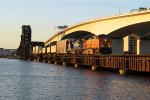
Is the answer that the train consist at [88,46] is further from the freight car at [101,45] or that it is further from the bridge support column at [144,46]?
the bridge support column at [144,46]

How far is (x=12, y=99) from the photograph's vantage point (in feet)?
125

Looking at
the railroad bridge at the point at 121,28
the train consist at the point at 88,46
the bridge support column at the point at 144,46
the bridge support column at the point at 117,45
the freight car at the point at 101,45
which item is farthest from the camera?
the bridge support column at the point at 144,46

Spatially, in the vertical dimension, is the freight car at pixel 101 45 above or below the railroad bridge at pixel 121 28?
below

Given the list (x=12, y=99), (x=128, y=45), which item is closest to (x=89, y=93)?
(x=12, y=99)

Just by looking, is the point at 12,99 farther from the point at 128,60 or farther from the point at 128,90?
the point at 128,60

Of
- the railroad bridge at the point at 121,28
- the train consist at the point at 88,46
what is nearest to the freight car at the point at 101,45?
the train consist at the point at 88,46

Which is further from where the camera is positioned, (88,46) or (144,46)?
(144,46)

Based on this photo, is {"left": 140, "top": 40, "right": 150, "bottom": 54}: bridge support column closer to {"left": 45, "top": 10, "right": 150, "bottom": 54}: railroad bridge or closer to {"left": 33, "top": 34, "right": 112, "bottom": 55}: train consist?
{"left": 45, "top": 10, "right": 150, "bottom": 54}: railroad bridge

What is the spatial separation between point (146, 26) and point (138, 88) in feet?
145

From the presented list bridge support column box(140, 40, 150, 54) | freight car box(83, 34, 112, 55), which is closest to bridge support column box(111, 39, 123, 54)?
bridge support column box(140, 40, 150, 54)

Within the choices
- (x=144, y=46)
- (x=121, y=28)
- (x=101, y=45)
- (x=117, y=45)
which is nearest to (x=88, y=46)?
(x=121, y=28)

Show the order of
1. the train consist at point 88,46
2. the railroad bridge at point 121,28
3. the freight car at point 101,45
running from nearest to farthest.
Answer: the railroad bridge at point 121,28 → the freight car at point 101,45 → the train consist at point 88,46

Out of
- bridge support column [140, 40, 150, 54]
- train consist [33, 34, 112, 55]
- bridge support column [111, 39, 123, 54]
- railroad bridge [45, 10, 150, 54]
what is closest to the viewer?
railroad bridge [45, 10, 150, 54]

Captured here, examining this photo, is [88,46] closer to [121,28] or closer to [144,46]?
[121,28]
